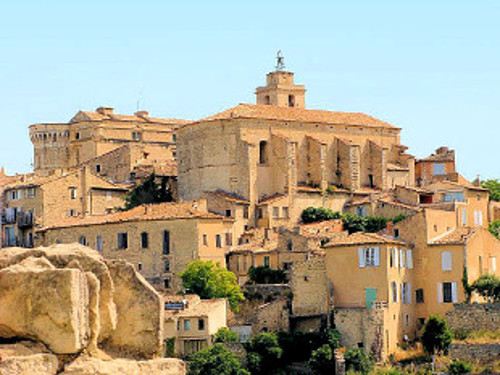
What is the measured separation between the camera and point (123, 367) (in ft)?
24.0

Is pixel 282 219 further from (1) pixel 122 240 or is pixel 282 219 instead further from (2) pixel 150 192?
(1) pixel 122 240

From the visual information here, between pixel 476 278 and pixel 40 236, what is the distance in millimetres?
22816

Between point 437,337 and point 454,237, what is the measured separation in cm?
566

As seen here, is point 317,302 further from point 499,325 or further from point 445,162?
point 445,162

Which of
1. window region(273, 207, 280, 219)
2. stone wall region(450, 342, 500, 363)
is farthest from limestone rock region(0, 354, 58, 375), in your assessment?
window region(273, 207, 280, 219)

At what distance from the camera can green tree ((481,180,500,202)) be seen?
216 ft

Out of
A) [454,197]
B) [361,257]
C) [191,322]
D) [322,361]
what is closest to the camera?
[322,361]

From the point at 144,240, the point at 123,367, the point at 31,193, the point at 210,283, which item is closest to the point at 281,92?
the point at 31,193

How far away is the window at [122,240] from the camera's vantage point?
54.9 meters

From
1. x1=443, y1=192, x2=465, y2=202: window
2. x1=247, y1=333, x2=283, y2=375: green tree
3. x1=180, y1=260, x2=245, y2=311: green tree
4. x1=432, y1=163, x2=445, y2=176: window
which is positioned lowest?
x1=247, y1=333, x2=283, y2=375: green tree

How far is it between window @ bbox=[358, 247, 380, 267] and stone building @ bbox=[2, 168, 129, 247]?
21.6 m

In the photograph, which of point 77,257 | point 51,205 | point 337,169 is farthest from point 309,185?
point 77,257

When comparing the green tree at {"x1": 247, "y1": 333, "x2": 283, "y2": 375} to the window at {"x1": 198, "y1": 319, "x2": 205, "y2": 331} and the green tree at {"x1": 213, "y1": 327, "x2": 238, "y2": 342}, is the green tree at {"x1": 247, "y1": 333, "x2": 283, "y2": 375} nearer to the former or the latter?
the green tree at {"x1": 213, "y1": 327, "x2": 238, "y2": 342}

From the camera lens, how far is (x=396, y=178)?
68750mm
